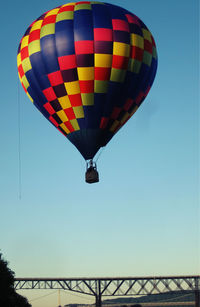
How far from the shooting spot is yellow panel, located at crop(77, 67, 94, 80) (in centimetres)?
3469

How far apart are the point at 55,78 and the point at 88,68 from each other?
2032mm

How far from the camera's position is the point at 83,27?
3462 centimetres

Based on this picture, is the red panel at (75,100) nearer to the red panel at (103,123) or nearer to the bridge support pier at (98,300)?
the red panel at (103,123)

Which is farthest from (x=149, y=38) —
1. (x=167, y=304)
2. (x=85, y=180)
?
(x=167, y=304)

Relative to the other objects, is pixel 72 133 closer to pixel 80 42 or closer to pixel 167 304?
pixel 80 42

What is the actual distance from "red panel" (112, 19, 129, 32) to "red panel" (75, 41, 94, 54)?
1858 mm

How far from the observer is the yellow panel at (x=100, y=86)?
34.8 metres

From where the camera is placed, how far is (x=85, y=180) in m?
34.5

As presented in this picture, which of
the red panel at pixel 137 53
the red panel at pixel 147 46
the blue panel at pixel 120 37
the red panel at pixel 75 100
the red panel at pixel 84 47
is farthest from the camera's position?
the red panel at pixel 147 46

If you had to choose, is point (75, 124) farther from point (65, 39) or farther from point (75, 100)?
point (65, 39)

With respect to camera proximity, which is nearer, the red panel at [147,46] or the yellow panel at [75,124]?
the yellow panel at [75,124]

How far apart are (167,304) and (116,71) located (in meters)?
151

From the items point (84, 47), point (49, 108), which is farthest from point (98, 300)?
point (84, 47)

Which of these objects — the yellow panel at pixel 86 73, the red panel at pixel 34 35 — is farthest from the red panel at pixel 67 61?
the red panel at pixel 34 35
